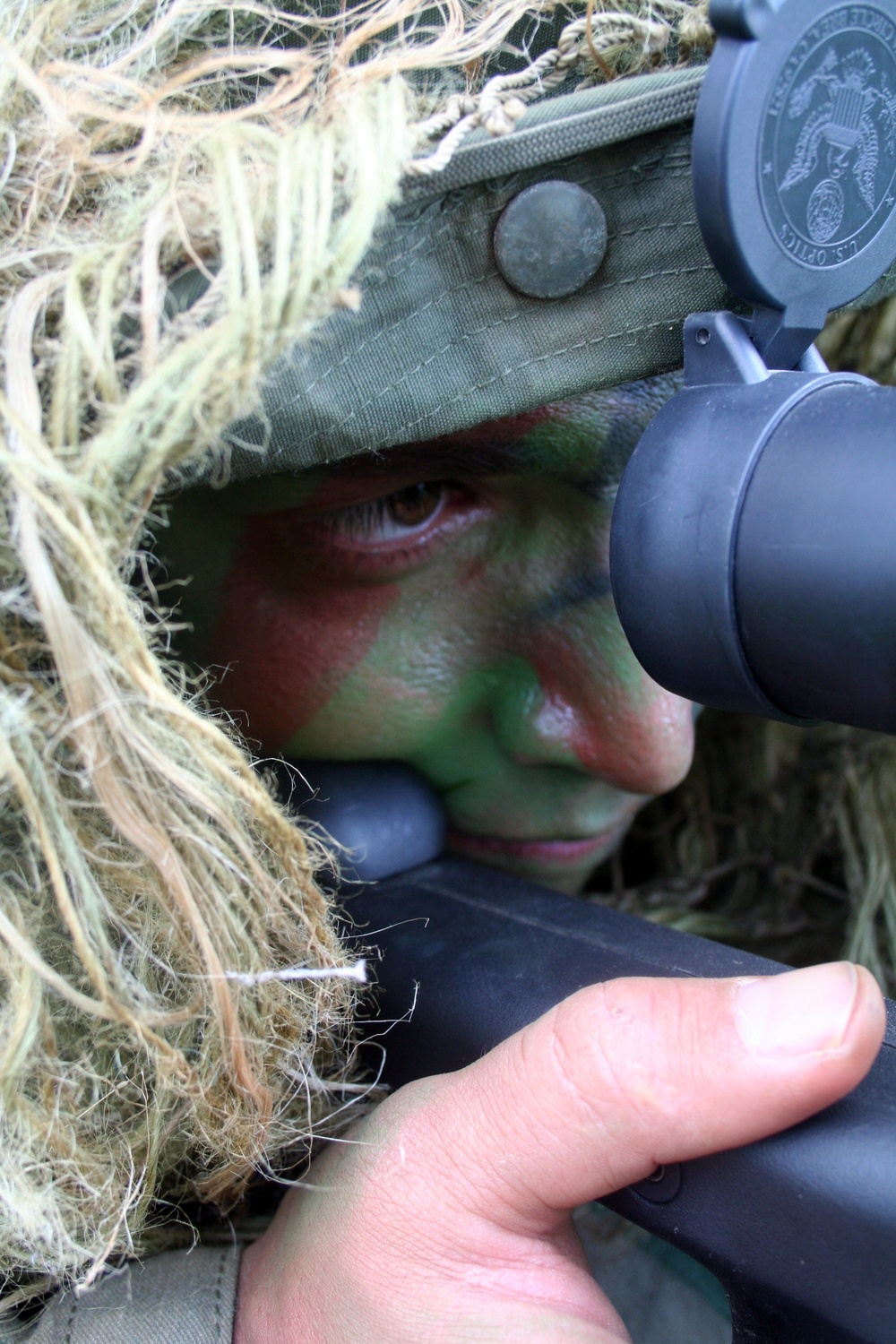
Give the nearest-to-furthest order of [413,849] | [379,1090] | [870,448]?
[870,448] < [379,1090] < [413,849]

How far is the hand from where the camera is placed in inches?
14.4

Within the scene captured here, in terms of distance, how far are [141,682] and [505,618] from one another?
0.95 ft

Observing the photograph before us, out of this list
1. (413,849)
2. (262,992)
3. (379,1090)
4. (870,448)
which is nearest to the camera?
(870,448)

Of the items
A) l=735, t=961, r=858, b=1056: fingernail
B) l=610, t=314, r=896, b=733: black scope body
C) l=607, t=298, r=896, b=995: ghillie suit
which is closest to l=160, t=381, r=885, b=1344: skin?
l=735, t=961, r=858, b=1056: fingernail

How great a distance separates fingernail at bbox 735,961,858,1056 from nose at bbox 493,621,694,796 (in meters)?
0.25

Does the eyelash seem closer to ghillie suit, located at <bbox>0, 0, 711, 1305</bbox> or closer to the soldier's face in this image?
the soldier's face

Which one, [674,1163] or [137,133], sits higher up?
[137,133]

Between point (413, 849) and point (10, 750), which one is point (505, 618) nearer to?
point (413, 849)

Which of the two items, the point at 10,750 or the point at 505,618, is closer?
the point at 10,750

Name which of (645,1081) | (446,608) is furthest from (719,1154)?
(446,608)

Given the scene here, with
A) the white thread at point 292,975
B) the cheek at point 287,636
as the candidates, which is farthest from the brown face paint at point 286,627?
the white thread at point 292,975

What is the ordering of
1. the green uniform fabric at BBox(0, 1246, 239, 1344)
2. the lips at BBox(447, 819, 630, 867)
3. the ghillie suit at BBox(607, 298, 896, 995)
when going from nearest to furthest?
the green uniform fabric at BBox(0, 1246, 239, 1344), the lips at BBox(447, 819, 630, 867), the ghillie suit at BBox(607, 298, 896, 995)

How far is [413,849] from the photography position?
65 centimetres

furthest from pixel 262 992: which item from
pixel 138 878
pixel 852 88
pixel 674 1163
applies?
pixel 852 88
